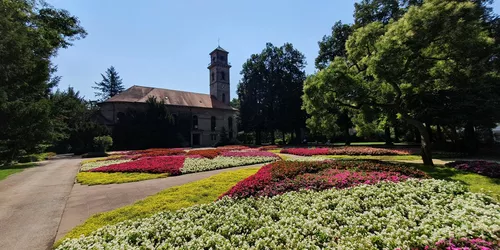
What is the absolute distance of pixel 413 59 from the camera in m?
10.4

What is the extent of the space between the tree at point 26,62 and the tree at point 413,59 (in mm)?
13687

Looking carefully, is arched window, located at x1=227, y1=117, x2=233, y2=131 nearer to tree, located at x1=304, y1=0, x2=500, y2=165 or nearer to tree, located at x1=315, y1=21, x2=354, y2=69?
tree, located at x1=315, y1=21, x2=354, y2=69

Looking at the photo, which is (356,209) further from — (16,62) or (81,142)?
(81,142)

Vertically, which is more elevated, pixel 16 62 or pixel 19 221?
pixel 16 62

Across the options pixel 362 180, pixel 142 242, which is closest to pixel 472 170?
pixel 362 180

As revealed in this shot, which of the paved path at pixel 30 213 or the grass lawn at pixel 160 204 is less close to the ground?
the grass lawn at pixel 160 204

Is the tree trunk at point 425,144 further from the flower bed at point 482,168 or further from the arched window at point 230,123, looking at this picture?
the arched window at point 230,123

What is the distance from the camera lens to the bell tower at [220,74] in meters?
49.3

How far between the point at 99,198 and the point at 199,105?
127 ft

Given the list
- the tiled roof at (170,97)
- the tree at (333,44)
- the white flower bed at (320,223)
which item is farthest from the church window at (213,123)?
the white flower bed at (320,223)

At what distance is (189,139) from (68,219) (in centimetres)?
3691

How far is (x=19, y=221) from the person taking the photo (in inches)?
194

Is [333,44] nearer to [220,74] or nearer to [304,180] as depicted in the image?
[220,74]

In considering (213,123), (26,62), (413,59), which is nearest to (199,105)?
(213,123)
